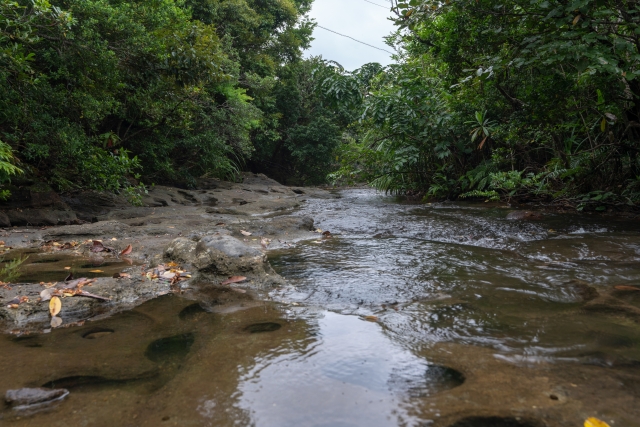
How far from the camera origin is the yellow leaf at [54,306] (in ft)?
7.74

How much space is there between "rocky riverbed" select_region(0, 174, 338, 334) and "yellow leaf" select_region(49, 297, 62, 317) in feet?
0.10

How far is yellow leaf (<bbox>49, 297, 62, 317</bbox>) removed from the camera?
Answer: 2.36 m

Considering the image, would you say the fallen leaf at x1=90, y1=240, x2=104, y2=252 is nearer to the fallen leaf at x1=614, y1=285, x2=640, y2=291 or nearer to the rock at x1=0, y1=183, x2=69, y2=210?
the rock at x1=0, y1=183, x2=69, y2=210

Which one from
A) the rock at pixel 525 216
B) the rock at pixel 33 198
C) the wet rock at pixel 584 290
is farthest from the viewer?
the rock at pixel 33 198

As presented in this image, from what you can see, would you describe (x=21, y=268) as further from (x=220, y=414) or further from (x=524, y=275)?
(x=524, y=275)

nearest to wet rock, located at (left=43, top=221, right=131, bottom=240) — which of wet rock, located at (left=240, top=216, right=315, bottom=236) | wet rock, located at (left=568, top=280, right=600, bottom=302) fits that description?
wet rock, located at (left=240, top=216, right=315, bottom=236)

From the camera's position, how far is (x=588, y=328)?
2.10 metres

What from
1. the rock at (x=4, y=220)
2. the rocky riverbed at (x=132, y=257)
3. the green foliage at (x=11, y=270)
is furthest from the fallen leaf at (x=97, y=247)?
the rock at (x=4, y=220)

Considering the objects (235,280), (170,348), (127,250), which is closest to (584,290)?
(235,280)

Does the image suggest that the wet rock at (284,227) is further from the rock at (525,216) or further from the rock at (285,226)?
the rock at (525,216)

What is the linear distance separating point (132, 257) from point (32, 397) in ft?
8.63

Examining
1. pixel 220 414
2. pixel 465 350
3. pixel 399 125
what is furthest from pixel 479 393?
pixel 399 125

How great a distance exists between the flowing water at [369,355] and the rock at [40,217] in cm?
547

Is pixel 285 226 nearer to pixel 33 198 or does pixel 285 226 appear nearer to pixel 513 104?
pixel 513 104
